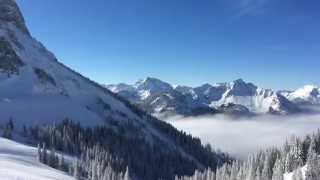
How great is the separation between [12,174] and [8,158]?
4486 cm

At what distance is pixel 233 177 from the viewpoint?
656 ft

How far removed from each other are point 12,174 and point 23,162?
42.6m

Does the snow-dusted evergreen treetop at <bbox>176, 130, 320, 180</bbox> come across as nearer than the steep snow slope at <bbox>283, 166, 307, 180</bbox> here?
Yes

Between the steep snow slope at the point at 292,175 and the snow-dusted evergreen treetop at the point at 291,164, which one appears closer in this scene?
Answer: the snow-dusted evergreen treetop at the point at 291,164

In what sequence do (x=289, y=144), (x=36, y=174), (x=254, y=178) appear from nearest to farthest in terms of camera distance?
(x=36, y=174)
(x=254, y=178)
(x=289, y=144)

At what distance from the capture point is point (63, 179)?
6816 inches

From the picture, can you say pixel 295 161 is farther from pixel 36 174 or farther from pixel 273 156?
A: pixel 36 174

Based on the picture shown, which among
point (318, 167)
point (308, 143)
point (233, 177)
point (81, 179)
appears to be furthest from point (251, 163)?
point (81, 179)

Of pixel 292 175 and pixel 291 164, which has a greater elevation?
pixel 291 164

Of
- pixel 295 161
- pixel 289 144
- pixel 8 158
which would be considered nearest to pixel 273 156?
pixel 289 144

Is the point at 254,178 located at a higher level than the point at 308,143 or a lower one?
lower

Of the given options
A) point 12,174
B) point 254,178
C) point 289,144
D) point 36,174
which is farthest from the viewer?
point 289,144

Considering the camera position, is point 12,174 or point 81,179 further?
point 81,179

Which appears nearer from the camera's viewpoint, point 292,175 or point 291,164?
point 292,175
